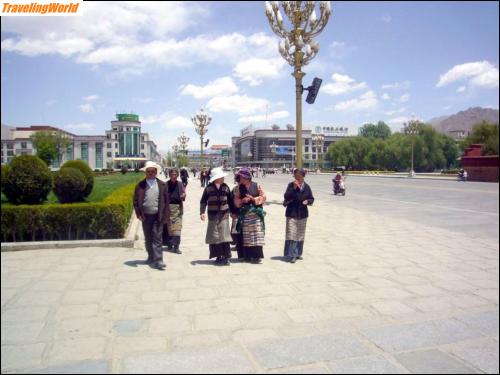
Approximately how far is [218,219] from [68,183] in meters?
6.24

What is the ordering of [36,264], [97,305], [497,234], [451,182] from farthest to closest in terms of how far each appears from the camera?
[451,182] < [36,264] < [97,305] < [497,234]

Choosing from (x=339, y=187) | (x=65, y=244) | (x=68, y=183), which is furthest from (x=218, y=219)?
(x=339, y=187)

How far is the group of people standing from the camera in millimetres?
5508

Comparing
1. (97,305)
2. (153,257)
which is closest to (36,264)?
(153,257)

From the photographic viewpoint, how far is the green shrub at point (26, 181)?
7875 mm

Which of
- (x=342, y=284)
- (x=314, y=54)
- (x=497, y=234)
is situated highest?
(x=314, y=54)

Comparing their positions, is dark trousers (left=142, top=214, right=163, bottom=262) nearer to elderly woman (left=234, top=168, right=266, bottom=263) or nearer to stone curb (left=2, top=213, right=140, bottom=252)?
elderly woman (left=234, top=168, right=266, bottom=263)

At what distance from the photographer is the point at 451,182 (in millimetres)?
18203

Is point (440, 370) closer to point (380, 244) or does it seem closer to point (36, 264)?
point (380, 244)

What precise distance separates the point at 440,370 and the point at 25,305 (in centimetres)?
386

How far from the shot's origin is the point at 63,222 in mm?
6691

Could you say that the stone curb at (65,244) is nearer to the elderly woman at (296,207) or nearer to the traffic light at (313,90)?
the elderly woman at (296,207)

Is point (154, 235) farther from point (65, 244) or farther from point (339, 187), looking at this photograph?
point (339, 187)

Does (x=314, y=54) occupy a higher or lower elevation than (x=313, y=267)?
higher
